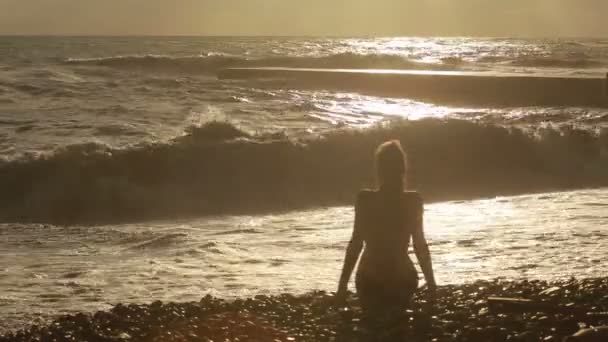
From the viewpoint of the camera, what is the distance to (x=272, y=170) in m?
18.9

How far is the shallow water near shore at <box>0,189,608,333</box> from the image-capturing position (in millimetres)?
8391

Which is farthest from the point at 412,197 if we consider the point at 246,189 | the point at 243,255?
the point at 246,189

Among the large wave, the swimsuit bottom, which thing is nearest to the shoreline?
the swimsuit bottom

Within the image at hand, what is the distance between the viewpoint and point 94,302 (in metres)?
8.06

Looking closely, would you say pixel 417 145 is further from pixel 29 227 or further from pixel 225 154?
pixel 29 227

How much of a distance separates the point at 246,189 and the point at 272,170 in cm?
135

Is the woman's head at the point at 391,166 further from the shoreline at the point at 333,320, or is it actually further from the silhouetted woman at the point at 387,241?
the shoreline at the point at 333,320

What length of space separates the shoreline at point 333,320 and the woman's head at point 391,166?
2.74ft

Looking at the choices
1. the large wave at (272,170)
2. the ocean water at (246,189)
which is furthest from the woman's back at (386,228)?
the large wave at (272,170)

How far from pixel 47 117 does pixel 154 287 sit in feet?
57.5

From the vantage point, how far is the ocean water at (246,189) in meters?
9.08

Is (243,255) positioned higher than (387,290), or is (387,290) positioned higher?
(387,290)

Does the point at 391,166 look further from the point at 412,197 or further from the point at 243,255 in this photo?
the point at 243,255

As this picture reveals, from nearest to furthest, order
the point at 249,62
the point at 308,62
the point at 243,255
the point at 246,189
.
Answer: the point at 243,255
the point at 246,189
the point at 308,62
the point at 249,62
